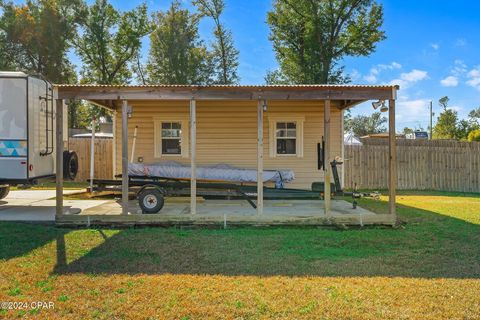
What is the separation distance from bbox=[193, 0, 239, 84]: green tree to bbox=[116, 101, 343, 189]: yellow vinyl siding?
14970 mm

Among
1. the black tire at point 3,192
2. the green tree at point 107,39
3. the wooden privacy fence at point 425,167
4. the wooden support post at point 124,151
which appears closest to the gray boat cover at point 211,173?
the wooden support post at point 124,151

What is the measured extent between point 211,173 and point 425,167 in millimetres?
9128

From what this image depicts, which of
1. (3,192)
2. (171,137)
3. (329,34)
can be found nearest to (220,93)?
(171,137)

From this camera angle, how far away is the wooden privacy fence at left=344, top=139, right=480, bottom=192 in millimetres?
14875

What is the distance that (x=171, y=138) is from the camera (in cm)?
1140

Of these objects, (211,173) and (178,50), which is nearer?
(211,173)

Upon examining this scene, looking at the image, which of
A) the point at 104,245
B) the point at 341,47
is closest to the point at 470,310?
the point at 104,245

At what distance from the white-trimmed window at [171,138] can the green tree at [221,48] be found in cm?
1499

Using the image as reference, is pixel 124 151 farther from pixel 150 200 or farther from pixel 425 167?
pixel 425 167

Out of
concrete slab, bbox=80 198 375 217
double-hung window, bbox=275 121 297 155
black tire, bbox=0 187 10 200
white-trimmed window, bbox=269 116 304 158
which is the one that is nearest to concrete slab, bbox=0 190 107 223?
black tire, bbox=0 187 10 200

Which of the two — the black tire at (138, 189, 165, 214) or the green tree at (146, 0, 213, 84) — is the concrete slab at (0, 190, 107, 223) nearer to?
the black tire at (138, 189, 165, 214)

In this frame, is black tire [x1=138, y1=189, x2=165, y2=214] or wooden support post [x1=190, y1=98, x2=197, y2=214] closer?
wooden support post [x1=190, y1=98, x2=197, y2=214]

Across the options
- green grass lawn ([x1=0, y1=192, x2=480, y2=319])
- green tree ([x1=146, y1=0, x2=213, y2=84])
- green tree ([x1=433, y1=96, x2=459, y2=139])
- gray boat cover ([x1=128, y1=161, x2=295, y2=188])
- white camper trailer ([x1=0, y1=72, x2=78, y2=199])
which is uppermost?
green tree ([x1=146, y1=0, x2=213, y2=84])

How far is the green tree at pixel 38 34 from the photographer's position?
82.5 feet
